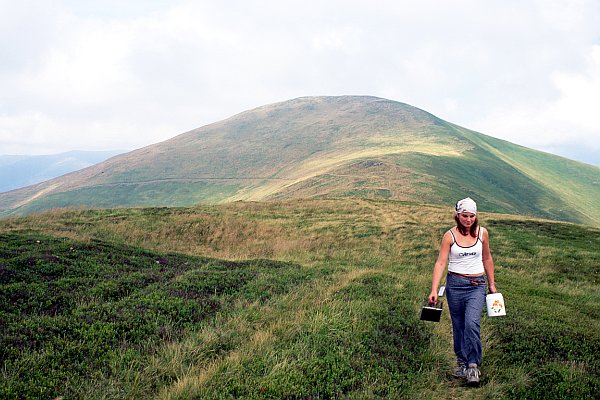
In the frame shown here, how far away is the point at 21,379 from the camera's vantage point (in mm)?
5867

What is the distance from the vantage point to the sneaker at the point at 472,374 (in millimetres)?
6727

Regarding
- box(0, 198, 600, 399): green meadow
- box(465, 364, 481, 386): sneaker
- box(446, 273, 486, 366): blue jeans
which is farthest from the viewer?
box(446, 273, 486, 366): blue jeans

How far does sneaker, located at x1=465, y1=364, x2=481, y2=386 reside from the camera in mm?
6727

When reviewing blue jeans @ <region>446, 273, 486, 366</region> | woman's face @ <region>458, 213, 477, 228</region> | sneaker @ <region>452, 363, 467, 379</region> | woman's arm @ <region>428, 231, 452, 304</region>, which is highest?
woman's face @ <region>458, 213, 477, 228</region>

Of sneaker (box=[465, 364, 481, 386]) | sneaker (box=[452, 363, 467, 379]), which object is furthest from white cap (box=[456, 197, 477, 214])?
sneaker (box=[452, 363, 467, 379])

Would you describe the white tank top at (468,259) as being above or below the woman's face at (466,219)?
below

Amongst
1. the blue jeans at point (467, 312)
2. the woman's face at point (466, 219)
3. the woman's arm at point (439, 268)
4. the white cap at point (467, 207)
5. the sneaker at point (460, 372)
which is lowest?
the sneaker at point (460, 372)

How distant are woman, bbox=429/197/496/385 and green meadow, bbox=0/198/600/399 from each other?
0.67m

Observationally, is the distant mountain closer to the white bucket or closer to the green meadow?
the green meadow

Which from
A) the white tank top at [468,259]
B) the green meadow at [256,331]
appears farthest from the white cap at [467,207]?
the green meadow at [256,331]

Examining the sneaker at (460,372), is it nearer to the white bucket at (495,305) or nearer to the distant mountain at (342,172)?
the white bucket at (495,305)

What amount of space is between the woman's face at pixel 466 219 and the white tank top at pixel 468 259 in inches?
13.3

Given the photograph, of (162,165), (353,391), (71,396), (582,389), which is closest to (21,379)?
(71,396)

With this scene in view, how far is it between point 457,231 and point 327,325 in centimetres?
360
